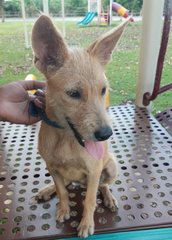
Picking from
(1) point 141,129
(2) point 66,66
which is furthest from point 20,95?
(1) point 141,129

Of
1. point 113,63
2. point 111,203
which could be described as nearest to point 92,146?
point 111,203

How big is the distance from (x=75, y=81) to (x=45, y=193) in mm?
733

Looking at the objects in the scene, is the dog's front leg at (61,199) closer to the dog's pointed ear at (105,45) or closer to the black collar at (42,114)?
the black collar at (42,114)

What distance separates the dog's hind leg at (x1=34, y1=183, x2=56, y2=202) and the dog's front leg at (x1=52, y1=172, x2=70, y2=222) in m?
0.13

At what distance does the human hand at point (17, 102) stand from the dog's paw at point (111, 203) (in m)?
0.58

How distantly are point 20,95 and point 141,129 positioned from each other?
1.00 metres

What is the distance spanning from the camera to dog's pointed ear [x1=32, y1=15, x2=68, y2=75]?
1213mm

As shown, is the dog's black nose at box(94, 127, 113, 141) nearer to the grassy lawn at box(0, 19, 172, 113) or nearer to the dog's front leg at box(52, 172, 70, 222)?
the dog's front leg at box(52, 172, 70, 222)

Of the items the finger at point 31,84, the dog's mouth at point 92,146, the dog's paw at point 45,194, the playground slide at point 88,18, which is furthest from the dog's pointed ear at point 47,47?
the playground slide at point 88,18

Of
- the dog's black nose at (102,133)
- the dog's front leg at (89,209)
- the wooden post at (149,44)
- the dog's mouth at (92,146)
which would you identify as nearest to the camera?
the dog's black nose at (102,133)

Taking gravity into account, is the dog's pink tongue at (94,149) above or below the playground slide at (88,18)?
below

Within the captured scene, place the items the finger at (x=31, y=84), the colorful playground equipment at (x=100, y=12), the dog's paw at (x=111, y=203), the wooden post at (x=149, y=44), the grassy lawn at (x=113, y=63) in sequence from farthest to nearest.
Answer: the colorful playground equipment at (x=100, y=12) → the grassy lawn at (x=113, y=63) → the wooden post at (x=149, y=44) → the finger at (x=31, y=84) → the dog's paw at (x=111, y=203)

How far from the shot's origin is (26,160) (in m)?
1.95

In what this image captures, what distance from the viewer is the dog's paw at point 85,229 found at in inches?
56.2
